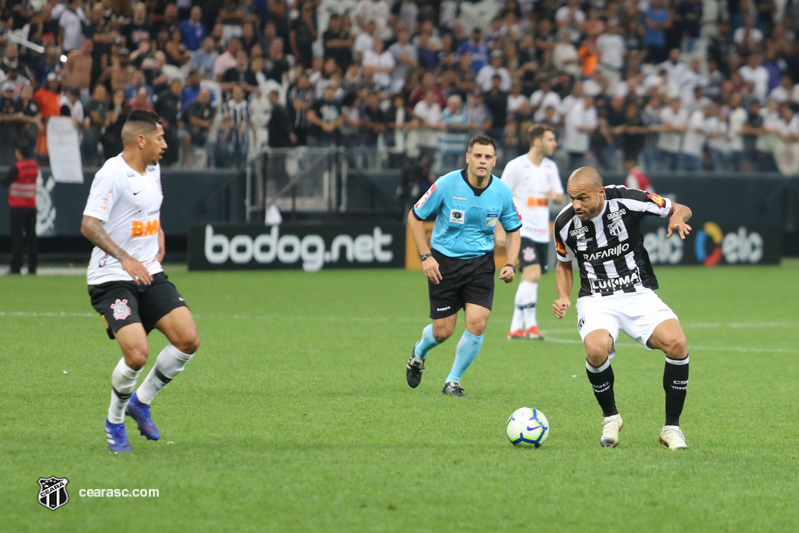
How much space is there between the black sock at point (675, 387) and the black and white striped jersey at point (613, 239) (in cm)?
54

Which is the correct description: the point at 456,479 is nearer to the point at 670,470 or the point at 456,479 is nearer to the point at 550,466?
the point at 550,466

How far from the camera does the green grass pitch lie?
5.19m

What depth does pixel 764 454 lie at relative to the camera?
6.72 metres

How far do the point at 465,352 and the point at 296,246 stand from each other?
12.9 m

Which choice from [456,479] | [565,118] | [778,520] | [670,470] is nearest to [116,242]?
[456,479]

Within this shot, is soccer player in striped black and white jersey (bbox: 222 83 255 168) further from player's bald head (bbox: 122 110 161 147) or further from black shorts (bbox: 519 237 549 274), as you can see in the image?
player's bald head (bbox: 122 110 161 147)

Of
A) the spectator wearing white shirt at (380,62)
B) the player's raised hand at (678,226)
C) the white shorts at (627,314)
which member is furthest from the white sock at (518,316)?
the spectator wearing white shirt at (380,62)

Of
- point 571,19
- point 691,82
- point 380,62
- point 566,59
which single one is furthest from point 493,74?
point 691,82

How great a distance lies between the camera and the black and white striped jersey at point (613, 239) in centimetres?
706

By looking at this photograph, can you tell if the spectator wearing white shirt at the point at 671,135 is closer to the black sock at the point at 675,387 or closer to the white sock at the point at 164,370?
the black sock at the point at 675,387

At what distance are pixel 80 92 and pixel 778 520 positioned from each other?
16.9m

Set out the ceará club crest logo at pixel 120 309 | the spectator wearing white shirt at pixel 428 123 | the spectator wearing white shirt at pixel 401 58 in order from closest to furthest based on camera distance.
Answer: the ceará club crest logo at pixel 120 309 < the spectator wearing white shirt at pixel 428 123 < the spectator wearing white shirt at pixel 401 58

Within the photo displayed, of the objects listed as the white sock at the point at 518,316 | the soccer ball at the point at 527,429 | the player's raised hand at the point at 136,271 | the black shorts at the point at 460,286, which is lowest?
the white sock at the point at 518,316

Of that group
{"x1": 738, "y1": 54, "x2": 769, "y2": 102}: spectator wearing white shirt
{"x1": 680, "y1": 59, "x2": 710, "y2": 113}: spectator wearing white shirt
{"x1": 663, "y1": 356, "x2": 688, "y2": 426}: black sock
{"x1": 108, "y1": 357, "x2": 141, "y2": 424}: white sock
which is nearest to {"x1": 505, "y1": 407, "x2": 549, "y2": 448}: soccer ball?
{"x1": 663, "y1": 356, "x2": 688, "y2": 426}: black sock
